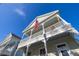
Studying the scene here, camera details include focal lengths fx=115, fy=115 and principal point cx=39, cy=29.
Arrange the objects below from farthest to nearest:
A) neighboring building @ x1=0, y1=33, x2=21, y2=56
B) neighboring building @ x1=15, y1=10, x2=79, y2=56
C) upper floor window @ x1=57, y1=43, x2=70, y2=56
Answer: neighboring building @ x1=0, y1=33, x2=21, y2=56 < upper floor window @ x1=57, y1=43, x2=70, y2=56 < neighboring building @ x1=15, y1=10, x2=79, y2=56

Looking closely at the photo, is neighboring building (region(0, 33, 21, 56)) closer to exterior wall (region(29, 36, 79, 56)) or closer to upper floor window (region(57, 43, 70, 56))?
exterior wall (region(29, 36, 79, 56))

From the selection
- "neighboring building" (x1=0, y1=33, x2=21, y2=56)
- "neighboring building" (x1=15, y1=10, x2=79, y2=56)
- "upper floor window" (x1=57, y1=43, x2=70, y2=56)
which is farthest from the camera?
"neighboring building" (x1=0, y1=33, x2=21, y2=56)

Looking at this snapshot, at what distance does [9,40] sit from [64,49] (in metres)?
10.1

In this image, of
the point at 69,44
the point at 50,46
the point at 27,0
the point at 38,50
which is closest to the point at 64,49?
the point at 69,44

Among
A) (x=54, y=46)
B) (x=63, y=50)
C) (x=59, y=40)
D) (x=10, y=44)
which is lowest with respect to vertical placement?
(x=63, y=50)

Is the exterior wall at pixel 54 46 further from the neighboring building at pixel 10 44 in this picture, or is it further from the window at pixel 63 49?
the neighboring building at pixel 10 44

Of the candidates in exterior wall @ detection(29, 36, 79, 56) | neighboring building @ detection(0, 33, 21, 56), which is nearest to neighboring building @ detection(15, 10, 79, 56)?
exterior wall @ detection(29, 36, 79, 56)

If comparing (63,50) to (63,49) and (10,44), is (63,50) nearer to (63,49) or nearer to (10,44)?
(63,49)

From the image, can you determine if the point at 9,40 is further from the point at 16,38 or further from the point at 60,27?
the point at 60,27

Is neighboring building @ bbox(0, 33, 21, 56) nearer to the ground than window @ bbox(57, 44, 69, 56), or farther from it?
farther from it

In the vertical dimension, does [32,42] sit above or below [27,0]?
below

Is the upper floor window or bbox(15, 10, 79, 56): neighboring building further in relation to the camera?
the upper floor window

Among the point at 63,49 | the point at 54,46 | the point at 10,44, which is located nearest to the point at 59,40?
the point at 54,46

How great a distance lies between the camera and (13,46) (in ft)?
54.3
